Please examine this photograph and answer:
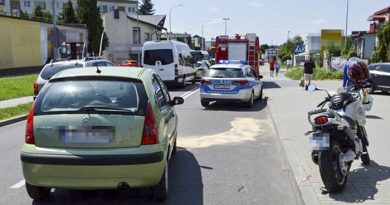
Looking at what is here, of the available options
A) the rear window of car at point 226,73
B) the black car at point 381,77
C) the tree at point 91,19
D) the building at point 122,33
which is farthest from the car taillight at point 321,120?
the building at point 122,33

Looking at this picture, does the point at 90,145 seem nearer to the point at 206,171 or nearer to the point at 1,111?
the point at 206,171

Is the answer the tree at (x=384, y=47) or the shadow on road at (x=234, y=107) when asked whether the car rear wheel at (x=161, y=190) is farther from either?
the tree at (x=384, y=47)

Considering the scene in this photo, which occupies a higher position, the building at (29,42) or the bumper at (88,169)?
the building at (29,42)

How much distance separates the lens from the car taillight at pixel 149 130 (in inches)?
201

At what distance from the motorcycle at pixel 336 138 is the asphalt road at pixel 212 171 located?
512mm

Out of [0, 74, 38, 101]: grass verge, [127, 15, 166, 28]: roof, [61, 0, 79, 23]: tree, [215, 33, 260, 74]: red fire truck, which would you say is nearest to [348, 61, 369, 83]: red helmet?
[0, 74, 38, 101]: grass verge

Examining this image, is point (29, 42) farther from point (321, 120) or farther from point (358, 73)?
point (321, 120)

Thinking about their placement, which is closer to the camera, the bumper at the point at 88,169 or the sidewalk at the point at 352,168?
the bumper at the point at 88,169

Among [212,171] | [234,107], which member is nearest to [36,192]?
[212,171]

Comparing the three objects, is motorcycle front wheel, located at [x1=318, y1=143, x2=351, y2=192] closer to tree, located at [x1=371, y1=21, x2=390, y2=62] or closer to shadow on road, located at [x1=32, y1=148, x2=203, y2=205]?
shadow on road, located at [x1=32, y1=148, x2=203, y2=205]

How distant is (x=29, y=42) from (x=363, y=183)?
4011cm

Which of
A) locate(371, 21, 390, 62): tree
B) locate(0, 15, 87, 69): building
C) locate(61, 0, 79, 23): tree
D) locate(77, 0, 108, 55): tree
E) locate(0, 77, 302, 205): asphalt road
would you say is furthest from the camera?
locate(61, 0, 79, 23): tree

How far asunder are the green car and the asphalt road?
56 centimetres

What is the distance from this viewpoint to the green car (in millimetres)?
4918
